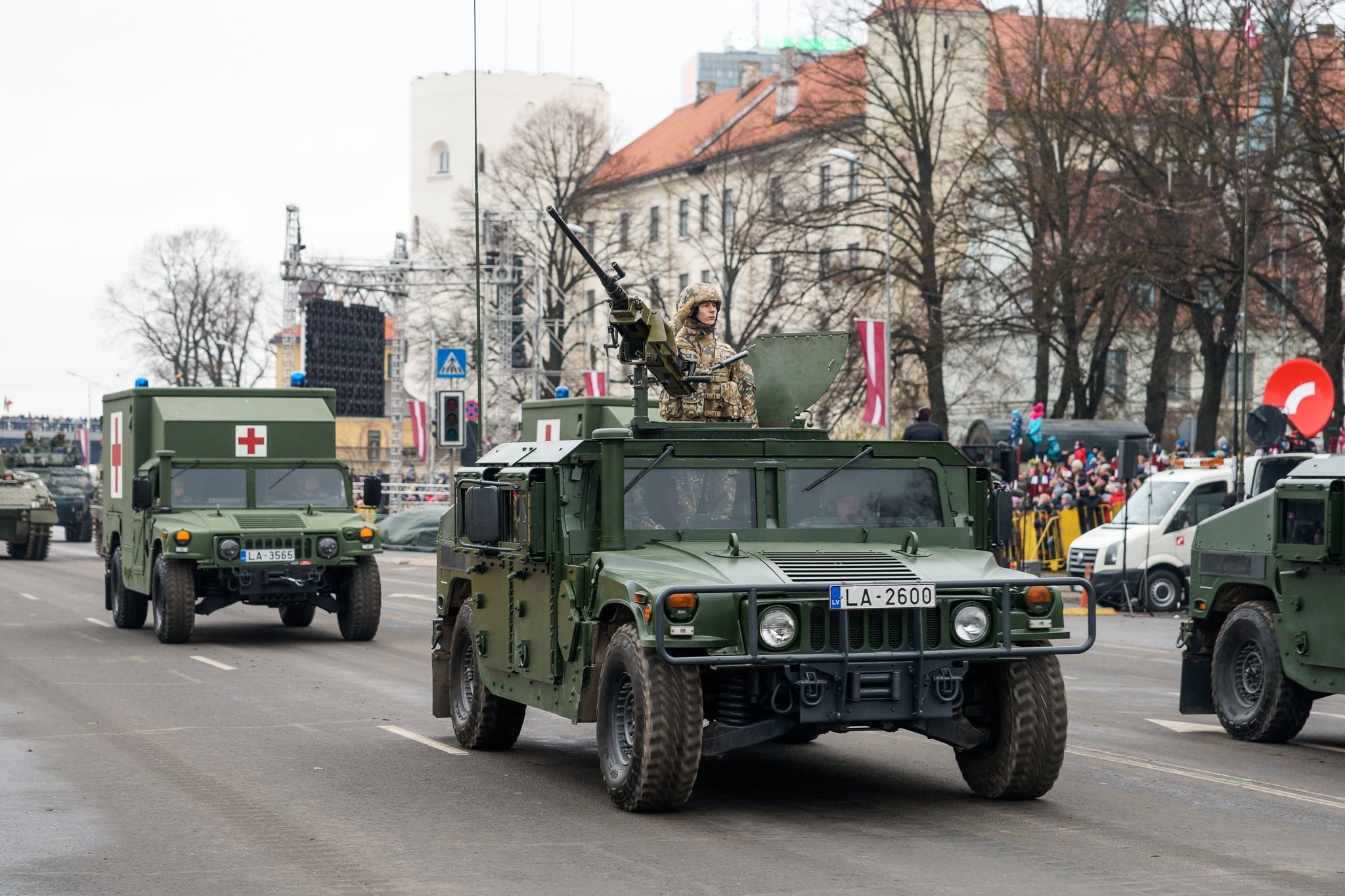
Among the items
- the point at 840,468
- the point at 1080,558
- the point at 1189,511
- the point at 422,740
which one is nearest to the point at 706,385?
the point at 840,468

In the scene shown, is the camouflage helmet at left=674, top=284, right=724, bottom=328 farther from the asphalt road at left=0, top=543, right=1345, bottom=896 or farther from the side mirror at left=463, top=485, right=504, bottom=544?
the asphalt road at left=0, top=543, right=1345, bottom=896

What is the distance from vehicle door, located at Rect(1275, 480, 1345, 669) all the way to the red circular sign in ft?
33.4

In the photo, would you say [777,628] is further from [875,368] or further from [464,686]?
[875,368]

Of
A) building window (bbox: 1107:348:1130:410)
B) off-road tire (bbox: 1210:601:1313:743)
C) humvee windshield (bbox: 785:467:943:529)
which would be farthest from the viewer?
building window (bbox: 1107:348:1130:410)

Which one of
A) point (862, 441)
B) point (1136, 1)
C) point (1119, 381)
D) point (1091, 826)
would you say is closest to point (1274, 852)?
point (1091, 826)

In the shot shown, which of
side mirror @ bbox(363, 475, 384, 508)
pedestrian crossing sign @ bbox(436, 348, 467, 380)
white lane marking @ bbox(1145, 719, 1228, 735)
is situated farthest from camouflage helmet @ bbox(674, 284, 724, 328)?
pedestrian crossing sign @ bbox(436, 348, 467, 380)

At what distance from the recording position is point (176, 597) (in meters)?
18.8

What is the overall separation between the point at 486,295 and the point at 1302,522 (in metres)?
43.2

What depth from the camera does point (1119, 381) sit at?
2147 inches

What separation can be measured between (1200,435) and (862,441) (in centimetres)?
3429

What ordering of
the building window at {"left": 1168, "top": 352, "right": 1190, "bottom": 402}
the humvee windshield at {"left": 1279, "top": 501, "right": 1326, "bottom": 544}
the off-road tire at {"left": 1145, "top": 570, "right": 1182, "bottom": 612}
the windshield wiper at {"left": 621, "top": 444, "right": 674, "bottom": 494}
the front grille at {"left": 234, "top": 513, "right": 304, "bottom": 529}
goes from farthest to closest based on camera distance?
the building window at {"left": 1168, "top": 352, "right": 1190, "bottom": 402}
the off-road tire at {"left": 1145, "top": 570, "right": 1182, "bottom": 612}
the front grille at {"left": 234, "top": 513, "right": 304, "bottom": 529}
the humvee windshield at {"left": 1279, "top": 501, "right": 1326, "bottom": 544}
the windshield wiper at {"left": 621, "top": 444, "right": 674, "bottom": 494}

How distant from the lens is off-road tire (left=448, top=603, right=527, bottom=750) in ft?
36.0

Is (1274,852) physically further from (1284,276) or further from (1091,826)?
(1284,276)

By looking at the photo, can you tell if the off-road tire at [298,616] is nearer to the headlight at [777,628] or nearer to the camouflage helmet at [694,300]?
the camouflage helmet at [694,300]
